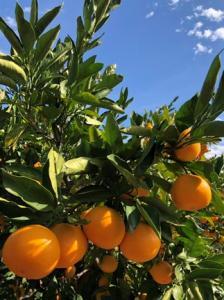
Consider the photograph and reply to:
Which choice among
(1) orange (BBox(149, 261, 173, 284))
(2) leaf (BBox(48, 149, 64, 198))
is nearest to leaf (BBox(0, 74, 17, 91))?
(2) leaf (BBox(48, 149, 64, 198))

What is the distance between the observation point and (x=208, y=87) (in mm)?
1312

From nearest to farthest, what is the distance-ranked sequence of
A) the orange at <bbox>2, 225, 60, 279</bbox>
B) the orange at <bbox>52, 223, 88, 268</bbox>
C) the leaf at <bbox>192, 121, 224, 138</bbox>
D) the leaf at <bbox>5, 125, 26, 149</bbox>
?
1. the orange at <bbox>2, 225, 60, 279</bbox>
2. the orange at <bbox>52, 223, 88, 268</bbox>
3. the leaf at <bbox>192, 121, 224, 138</bbox>
4. the leaf at <bbox>5, 125, 26, 149</bbox>

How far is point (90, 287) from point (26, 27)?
4.72ft

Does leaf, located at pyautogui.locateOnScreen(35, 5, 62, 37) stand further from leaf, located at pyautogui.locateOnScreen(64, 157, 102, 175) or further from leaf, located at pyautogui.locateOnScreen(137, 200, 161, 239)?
leaf, located at pyautogui.locateOnScreen(137, 200, 161, 239)

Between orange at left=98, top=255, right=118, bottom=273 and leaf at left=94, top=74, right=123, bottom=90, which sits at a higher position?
leaf at left=94, top=74, right=123, bottom=90

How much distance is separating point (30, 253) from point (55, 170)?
273mm

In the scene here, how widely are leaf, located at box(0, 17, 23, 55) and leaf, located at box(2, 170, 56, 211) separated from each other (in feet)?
2.27

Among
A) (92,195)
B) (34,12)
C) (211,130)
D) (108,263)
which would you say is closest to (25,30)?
(34,12)

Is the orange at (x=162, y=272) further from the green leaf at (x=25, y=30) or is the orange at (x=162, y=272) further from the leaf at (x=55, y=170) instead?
the green leaf at (x=25, y=30)

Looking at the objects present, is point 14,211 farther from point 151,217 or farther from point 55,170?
point 151,217

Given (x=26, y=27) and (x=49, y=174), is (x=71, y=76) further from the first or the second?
(x=49, y=174)

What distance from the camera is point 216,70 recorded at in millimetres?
1293

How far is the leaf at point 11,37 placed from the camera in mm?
1679

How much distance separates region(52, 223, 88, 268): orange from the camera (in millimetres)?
1230
